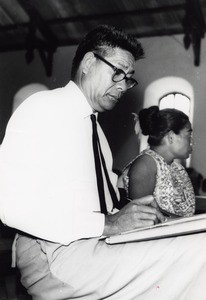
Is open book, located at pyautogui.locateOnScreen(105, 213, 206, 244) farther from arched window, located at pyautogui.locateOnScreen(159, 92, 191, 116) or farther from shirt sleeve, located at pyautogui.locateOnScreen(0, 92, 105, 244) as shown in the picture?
arched window, located at pyautogui.locateOnScreen(159, 92, 191, 116)

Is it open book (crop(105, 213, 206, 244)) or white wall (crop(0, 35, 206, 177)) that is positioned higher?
white wall (crop(0, 35, 206, 177))

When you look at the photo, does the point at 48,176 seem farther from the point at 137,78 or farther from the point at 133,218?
the point at 137,78

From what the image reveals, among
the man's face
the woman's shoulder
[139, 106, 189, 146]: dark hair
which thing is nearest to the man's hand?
the man's face

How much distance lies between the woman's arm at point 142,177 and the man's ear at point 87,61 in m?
1.05

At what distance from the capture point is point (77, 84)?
1.83m

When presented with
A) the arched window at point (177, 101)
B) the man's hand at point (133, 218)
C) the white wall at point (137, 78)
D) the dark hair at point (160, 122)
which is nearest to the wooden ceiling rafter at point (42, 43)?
the white wall at point (137, 78)

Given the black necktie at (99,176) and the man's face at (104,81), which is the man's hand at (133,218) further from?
the man's face at (104,81)

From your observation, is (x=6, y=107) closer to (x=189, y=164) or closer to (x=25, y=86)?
(x=25, y=86)

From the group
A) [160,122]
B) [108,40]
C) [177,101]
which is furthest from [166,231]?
[177,101]

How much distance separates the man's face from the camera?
1.79m

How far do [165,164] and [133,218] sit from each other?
5.32ft

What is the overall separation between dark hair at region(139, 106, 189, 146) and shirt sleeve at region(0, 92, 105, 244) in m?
1.58

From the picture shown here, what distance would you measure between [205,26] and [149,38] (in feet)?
4.08

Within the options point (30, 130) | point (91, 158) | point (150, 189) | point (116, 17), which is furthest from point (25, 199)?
point (116, 17)
